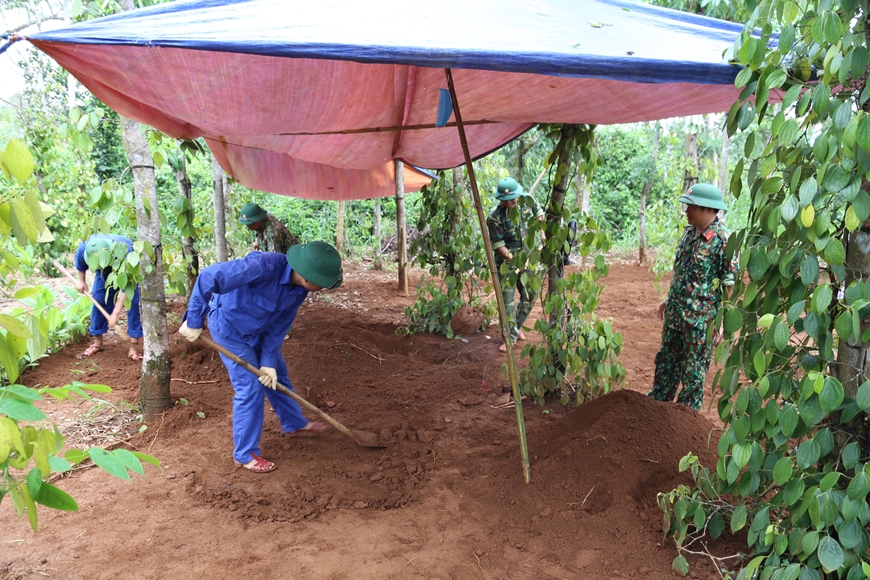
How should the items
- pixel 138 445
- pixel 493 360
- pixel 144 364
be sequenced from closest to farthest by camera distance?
pixel 138 445
pixel 144 364
pixel 493 360

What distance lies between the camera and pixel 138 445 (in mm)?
3127

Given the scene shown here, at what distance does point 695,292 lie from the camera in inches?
124

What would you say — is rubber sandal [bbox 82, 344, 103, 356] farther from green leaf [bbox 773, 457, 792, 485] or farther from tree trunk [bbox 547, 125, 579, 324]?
green leaf [bbox 773, 457, 792, 485]

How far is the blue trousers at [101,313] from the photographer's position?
14.8ft

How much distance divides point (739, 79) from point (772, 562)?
1.42m

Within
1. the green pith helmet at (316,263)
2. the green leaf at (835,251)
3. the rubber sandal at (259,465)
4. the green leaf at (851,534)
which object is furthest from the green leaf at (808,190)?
the rubber sandal at (259,465)

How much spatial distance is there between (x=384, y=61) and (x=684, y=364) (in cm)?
269

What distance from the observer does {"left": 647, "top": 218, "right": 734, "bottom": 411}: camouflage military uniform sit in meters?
3.09

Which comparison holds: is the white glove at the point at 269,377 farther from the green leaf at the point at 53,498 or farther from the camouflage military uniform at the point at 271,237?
the camouflage military uniform at the point at 271,237

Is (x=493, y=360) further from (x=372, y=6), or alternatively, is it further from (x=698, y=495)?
(x=372, y=6)

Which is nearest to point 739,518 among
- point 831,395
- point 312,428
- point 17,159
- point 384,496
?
point 831,395

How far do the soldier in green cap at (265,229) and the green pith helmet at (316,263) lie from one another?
2.26 m

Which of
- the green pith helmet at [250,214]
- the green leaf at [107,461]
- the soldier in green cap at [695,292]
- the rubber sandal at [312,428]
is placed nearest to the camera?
the green leaf at [107,461]

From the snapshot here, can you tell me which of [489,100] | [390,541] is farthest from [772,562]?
[489,100]
